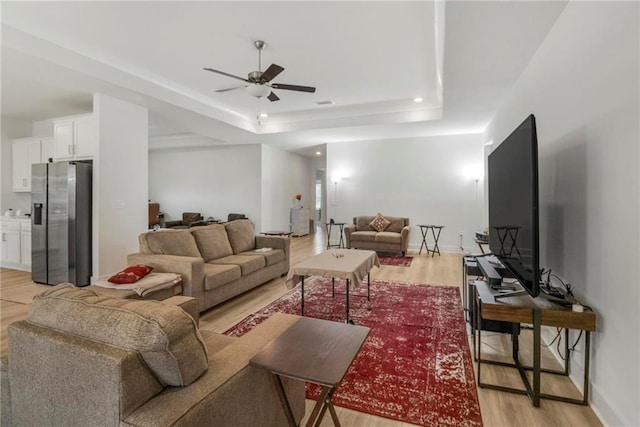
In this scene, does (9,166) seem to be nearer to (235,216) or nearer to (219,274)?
(235,216)

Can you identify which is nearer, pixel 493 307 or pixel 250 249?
pixel 493 307

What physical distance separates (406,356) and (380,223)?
4.79 metres

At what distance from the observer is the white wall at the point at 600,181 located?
1544mm

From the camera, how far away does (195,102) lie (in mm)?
5383

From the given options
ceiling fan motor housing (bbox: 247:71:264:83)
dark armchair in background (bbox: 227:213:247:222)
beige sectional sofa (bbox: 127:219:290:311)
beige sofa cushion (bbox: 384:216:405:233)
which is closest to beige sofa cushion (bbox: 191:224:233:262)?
beige sectional sofa (bbox: 127:219:290:311)

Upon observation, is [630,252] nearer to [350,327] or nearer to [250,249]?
[350,327]

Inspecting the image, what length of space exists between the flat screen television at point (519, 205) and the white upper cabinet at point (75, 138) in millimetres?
5185

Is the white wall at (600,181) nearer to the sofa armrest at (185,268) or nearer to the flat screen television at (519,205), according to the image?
the flat screen television at (519,205)

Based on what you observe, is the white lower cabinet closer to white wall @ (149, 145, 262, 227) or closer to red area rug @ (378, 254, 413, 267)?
white wall @ (149, 145, 262, 227)

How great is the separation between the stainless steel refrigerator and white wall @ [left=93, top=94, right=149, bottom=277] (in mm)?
131

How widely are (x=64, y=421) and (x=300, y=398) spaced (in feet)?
3.46

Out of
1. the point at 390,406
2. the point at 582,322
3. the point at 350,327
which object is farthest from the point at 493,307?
the point at 350,327

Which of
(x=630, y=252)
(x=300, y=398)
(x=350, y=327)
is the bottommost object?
(x=300, y=398)

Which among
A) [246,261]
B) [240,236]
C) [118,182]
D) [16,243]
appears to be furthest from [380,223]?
[16,243]
